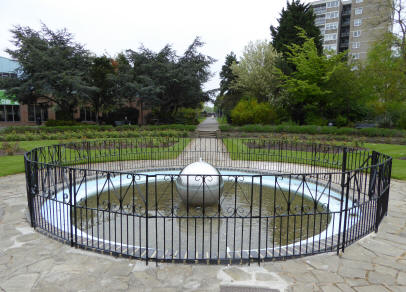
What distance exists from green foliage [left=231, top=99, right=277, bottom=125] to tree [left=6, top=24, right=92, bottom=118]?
1744 centimetres

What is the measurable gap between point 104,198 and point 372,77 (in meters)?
28.6

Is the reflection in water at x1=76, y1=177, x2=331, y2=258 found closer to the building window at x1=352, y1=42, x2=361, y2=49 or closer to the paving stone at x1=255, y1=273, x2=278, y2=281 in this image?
the paving stone at x1=255, y1=273, x2=278, y2=281

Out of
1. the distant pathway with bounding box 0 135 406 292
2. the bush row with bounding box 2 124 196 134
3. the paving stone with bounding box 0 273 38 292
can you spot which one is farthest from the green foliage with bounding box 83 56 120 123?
the paving stone with bounding box 0 273 38 292

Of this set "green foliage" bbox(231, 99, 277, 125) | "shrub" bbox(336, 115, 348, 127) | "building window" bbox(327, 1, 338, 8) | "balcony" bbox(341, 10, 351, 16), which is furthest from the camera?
"balcony" bbox(341, 10, 351, 16)

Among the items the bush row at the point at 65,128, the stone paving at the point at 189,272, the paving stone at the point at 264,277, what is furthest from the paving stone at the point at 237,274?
the bush row at the point at 65,128

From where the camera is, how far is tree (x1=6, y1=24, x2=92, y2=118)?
29359 mm

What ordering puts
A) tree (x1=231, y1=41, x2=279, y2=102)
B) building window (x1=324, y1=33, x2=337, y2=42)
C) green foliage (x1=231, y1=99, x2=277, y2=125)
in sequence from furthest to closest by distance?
building window (x1=324, y1=33, x2=337, y2=42) < tree (x1=231, y1=41, x2=279, y2=102) < green foliage (x1=231, y1=99, x2=277, y2=125)

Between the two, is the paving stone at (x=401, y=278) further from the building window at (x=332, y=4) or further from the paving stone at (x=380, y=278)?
the building window at (x=332, y=4)

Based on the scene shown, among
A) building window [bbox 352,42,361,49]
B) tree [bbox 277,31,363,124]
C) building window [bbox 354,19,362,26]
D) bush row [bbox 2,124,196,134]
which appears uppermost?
building window [bbox 354,19,362,26]

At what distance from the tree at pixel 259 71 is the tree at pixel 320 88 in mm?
2271

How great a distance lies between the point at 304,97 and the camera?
30.1 metres

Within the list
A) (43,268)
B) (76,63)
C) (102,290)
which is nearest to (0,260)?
(43,268)

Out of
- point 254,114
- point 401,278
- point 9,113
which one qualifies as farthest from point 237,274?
point 9,113

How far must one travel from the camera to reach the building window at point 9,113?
40250 mm
